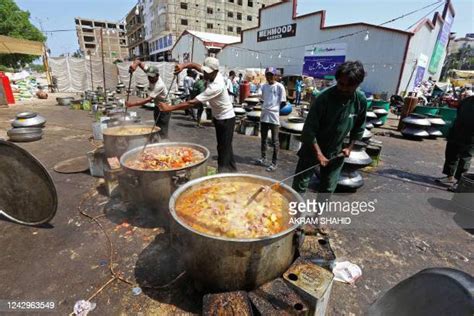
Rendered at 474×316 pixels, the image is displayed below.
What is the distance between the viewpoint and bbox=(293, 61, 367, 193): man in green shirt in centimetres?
299

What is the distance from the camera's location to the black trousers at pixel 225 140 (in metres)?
4.72

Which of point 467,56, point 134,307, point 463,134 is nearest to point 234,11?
point 463,134

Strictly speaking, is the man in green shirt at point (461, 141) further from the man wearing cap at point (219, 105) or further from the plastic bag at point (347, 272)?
the man wearing cap at point (219, 105)

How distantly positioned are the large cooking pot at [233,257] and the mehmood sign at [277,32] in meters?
26.1

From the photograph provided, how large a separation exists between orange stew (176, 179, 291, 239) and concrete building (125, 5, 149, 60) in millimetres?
61807

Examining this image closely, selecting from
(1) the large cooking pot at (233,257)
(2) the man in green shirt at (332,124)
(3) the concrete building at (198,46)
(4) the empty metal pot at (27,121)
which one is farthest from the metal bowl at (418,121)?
(3) the concrete building at (198,46)

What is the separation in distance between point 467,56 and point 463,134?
8518cm

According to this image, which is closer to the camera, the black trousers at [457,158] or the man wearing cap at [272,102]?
the black trousers at [457,158]

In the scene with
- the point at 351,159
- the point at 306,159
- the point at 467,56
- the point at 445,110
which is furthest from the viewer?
the point at 467,56

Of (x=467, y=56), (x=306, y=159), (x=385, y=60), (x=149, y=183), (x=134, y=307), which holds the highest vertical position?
(x=467, y=56)

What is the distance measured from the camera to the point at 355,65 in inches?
105

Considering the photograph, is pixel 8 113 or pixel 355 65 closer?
pixel 355 65

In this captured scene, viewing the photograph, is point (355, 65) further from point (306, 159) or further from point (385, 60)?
point (385, 60)

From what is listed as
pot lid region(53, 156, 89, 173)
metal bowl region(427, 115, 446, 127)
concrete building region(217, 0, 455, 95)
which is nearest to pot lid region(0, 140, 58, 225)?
pot lid region(53, 156, 89, 173)
